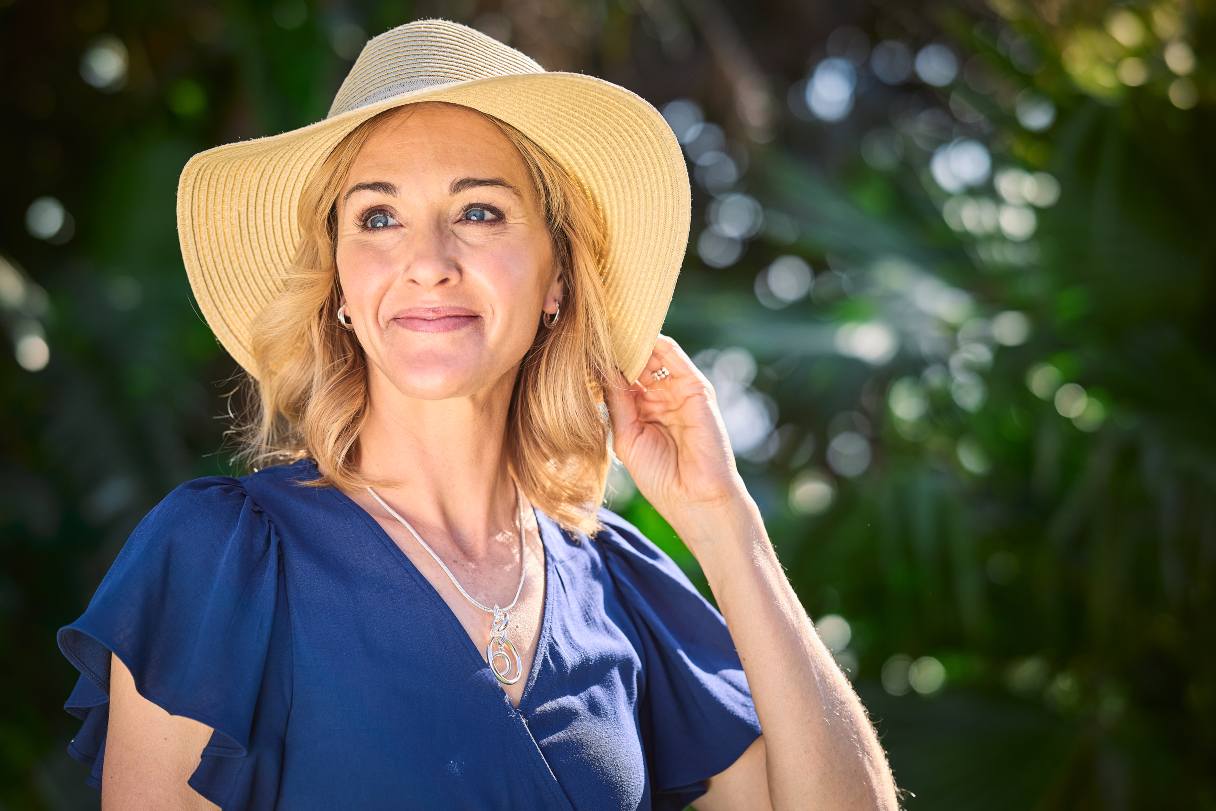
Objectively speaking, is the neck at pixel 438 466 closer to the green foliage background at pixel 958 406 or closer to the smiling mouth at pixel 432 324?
the smiling mouth at pixel 432 324

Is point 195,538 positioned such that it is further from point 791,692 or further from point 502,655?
point 791,692

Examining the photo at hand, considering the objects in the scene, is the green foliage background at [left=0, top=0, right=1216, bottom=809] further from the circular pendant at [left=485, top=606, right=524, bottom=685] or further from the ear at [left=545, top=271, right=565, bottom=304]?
the circular pendant at [left=485, top=606, right=524, bottom=685]

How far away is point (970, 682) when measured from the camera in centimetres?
442

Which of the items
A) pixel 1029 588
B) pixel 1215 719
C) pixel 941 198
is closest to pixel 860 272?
pixel 941 198

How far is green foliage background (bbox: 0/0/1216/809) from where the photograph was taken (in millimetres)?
4012

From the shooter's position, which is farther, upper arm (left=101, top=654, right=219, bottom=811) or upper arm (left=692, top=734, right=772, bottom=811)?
upper arm (left=692, top=734, right=772, bottom=811)

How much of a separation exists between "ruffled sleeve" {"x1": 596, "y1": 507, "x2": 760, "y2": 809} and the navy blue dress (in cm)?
7

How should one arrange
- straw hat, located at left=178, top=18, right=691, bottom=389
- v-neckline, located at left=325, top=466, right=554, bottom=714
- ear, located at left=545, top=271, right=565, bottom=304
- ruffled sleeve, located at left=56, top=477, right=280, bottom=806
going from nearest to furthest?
ruffled sleeve, located at left=56, top=477, right=280, bottom=806, v-neckline, located at left=325, top=466, right=554, bottom=714, straw hat, located at left=178, top=18, right=691, bottom=389, ear, located at left=545, top=271, right=565, bottom=304

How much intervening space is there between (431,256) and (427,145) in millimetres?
180

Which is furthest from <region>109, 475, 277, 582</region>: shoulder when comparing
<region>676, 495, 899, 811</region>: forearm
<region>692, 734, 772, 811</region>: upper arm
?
<region>692, 734, 772, 811</region>: upper arm

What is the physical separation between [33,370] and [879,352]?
7.89ft

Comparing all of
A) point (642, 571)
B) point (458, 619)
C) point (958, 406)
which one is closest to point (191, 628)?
point (458, 619)

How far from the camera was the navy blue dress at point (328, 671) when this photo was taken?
5.74 ft

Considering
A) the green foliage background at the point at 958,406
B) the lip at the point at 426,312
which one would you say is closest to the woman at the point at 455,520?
the lip at the point at 426,312
